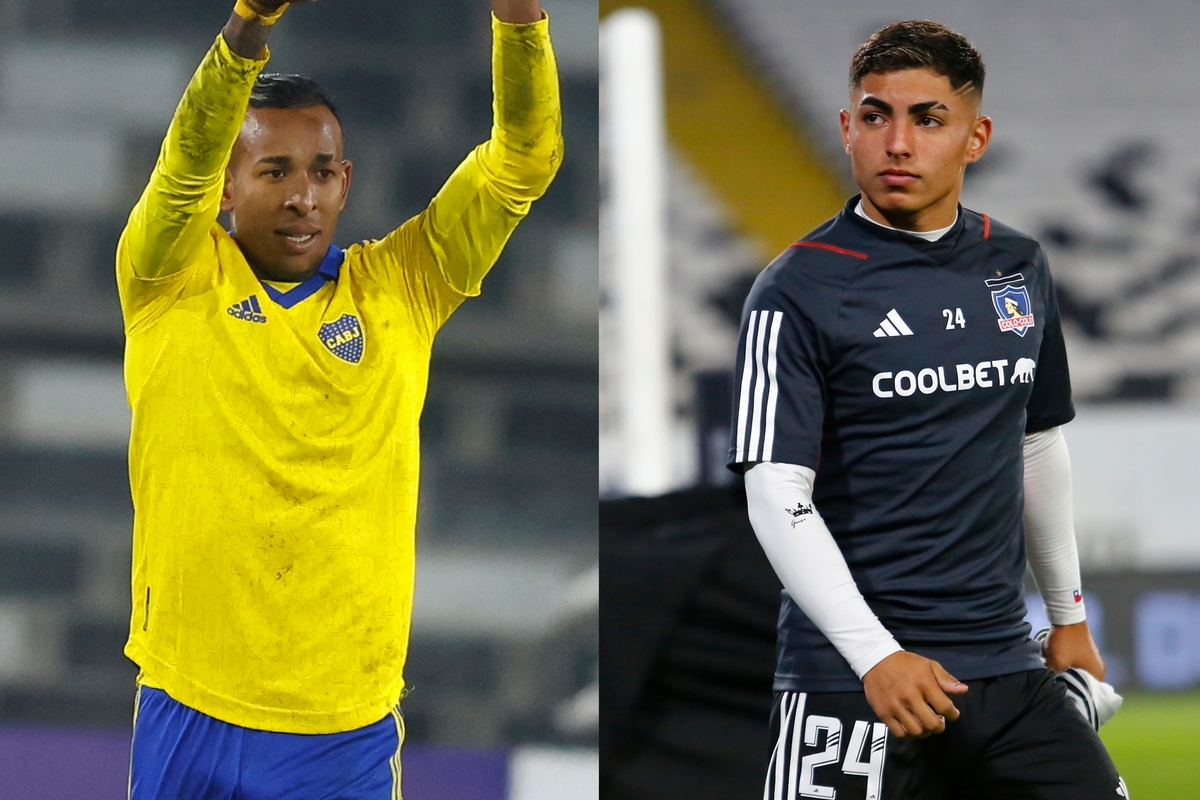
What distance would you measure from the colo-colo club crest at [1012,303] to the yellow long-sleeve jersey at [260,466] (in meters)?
0.80

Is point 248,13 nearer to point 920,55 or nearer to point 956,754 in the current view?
point 920,55

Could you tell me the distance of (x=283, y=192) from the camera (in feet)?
7.13

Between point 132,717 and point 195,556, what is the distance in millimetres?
360

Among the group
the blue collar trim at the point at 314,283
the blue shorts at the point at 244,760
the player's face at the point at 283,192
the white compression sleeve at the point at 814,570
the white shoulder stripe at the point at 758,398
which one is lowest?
the blue shorts at the point at 244,760

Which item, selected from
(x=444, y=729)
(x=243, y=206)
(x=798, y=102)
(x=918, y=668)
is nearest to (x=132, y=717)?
(x=444, y=729)

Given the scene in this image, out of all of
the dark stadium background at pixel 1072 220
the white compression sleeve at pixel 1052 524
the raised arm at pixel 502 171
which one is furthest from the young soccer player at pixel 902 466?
the dark stadium background at pixel 1072 220

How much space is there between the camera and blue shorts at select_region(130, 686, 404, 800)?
2092mm

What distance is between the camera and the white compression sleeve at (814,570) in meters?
1.67

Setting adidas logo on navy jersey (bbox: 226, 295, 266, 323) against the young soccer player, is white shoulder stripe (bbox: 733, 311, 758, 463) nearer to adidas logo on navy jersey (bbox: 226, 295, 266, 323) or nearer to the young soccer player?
the young soccer player

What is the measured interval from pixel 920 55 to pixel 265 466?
1.12 meters

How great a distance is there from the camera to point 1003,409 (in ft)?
5.99

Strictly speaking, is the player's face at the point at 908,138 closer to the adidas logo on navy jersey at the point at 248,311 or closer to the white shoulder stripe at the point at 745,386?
the white shoulder stripe at the point at 745,386

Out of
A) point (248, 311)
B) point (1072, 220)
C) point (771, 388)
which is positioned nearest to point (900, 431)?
point (771, 388)

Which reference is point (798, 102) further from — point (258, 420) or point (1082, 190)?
point (258, 420)
